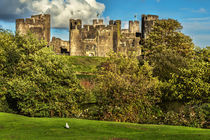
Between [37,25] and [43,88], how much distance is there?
6164 centimetres

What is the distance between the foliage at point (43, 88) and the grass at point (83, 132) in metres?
4.10

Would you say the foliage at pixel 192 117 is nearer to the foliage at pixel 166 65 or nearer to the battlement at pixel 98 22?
the foliage at pixel 166 65

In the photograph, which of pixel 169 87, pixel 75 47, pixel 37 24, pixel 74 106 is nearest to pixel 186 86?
pixel 169 87

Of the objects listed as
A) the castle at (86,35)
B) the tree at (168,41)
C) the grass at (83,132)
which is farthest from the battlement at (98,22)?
the grass at (83,132)

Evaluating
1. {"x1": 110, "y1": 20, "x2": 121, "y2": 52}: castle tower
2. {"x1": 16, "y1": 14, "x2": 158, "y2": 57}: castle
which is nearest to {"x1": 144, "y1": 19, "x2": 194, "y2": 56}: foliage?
{"x1": 16, "y1": 14, "x2": 158, "y2": 57}: castle

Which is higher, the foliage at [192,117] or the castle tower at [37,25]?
the castle tower at [37,25]

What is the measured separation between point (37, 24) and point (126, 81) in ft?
208

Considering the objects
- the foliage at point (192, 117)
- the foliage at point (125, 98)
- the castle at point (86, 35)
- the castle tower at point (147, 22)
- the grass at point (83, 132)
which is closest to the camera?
the grass at point (83, 132)

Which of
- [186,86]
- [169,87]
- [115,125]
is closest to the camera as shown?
[115,125]

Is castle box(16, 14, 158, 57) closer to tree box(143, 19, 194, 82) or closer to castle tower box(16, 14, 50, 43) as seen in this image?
castle tower box(16, 14, 50, 43)

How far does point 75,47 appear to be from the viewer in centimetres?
7906

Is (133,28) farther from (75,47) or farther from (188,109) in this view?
(188,109)

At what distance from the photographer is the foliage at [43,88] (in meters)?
21.2

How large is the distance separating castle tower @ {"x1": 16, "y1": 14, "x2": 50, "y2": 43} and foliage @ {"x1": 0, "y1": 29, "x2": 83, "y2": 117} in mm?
56894
